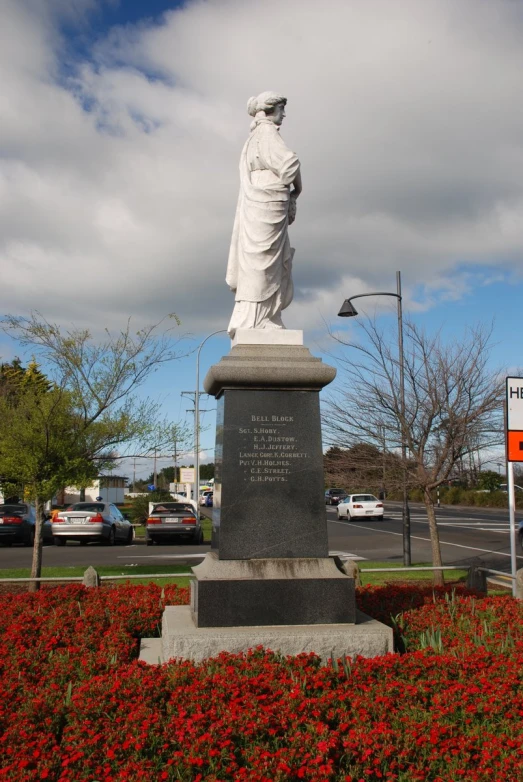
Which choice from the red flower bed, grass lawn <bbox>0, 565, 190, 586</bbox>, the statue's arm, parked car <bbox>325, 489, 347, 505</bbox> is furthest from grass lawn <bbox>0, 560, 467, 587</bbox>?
parked car <bbox>325, 489, 347, 505</bbox>

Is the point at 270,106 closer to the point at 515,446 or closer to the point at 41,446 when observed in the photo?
the point at 515,446

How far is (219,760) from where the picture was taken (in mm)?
3904

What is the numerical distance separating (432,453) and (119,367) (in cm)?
648

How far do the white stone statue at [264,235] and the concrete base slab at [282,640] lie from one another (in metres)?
2.90

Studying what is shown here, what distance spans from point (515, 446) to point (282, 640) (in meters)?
5.50

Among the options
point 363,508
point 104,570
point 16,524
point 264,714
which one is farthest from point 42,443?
point 363,508

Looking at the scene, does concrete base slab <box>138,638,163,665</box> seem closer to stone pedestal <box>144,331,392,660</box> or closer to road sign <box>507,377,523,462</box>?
stone pedestal <box>144,331,392,660</box>

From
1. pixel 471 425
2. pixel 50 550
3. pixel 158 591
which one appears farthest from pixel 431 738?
pixel 50 550

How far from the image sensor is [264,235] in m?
7.41

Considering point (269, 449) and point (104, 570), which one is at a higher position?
point (269, 449)

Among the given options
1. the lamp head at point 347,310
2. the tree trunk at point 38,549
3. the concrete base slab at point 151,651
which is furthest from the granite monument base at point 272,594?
the lamp head at point 347,310

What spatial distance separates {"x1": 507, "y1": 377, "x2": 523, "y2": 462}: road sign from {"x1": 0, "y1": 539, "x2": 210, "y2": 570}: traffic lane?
1003 centimetres

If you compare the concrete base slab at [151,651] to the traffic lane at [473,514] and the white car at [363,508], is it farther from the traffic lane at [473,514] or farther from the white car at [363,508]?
the white car at [363,508]

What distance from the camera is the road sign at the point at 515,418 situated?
33.0 feet
